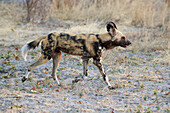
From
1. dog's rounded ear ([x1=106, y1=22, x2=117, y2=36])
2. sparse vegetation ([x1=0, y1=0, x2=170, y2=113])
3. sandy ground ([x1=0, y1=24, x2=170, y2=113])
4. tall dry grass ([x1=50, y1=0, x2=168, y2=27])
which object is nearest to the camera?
sandy ground ([x1=0, y1=24, x2=170, y2=113])

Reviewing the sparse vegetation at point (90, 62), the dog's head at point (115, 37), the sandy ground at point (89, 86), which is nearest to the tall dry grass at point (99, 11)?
the sparse vegetation at point (90, 62)

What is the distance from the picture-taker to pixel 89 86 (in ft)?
16.0

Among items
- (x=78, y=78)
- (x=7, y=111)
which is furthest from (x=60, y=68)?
(x=7, y=111)

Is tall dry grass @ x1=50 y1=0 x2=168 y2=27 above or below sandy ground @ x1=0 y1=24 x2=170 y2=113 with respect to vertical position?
above

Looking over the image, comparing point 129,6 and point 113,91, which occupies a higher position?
point 129,6

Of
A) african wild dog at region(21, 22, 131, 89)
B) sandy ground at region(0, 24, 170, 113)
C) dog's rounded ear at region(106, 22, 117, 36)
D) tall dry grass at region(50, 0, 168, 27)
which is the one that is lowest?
sandy ground at region(0, 24, 170, 113)

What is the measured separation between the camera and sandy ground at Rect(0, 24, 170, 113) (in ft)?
12.8

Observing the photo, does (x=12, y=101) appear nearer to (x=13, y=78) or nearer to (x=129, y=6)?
(x=13, y=78)

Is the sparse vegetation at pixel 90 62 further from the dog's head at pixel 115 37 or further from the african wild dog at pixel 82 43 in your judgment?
the dog's head at pixel 115 37

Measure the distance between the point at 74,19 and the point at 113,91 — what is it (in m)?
6.60

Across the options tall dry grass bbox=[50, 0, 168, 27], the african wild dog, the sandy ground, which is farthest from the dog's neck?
tall dry grass bbox=[50, 0, 168, 27]

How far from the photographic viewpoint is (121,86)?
4887mm

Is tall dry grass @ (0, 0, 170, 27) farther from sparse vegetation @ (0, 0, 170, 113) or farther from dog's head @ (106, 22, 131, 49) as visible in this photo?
→ dog's head @ (106, 22, 131, 49)

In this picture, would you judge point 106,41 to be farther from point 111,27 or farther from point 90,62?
point 90,62
